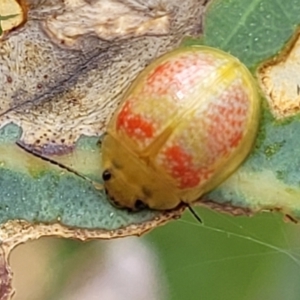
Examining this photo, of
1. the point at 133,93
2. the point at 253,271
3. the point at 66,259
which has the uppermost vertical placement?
the point at 133,93

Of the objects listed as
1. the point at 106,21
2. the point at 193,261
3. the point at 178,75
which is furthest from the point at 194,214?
the point at 106,21

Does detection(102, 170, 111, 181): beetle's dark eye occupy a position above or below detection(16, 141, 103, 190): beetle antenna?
above

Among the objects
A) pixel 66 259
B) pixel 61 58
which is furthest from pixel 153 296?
pixel 61 58

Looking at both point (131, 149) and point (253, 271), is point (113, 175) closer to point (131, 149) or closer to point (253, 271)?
point (131, 149)

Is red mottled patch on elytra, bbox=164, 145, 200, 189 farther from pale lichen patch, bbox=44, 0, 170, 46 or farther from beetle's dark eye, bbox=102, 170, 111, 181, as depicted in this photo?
pale lichen patch, bbox=44, 0, 170, 46

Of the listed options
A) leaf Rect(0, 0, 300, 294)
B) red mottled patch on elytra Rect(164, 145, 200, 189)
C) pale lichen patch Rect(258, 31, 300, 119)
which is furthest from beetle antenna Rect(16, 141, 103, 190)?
pale lichen patch Rect(258, 31, 300, 119)

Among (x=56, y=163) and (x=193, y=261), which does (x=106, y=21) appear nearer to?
(x=56, y=163)
